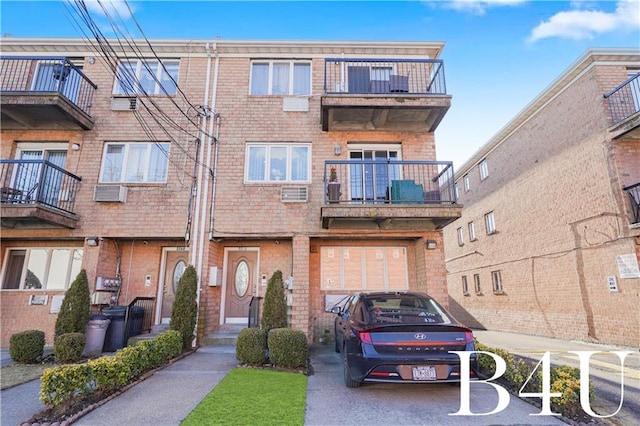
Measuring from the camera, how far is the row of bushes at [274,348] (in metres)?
5.91

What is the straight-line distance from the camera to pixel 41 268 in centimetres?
895

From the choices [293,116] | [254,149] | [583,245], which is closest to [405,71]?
[293,116]

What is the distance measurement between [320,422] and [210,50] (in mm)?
10392

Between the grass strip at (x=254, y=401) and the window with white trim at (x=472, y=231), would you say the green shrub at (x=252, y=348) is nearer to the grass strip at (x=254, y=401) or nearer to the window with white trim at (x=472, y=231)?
the grass strip at (x=254, y=401)

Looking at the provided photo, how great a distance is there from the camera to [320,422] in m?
3.66

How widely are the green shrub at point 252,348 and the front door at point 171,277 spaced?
3.80 m

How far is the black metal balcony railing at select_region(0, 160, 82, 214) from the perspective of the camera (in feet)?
26.1

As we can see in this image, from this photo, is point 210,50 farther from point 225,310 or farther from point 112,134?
point 225,310

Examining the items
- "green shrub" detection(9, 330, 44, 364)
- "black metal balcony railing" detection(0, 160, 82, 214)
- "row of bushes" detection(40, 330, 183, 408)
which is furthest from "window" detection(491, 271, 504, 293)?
"black metal balcony railing" detection(0, 160, 82, 214)

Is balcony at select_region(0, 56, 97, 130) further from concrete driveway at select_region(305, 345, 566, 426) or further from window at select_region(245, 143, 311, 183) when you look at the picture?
concrete driveway at select_region(305, 345, 566, 426)

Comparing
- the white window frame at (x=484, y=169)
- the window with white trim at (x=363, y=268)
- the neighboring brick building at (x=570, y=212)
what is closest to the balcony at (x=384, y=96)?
the window with white trim at (x=363, y=268)

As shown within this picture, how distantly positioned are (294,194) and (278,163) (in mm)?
1187

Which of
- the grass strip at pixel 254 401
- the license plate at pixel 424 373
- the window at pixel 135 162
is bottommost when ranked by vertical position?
the grass strip at pixel 254 401

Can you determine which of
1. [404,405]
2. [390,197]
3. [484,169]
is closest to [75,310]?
[404,405]
